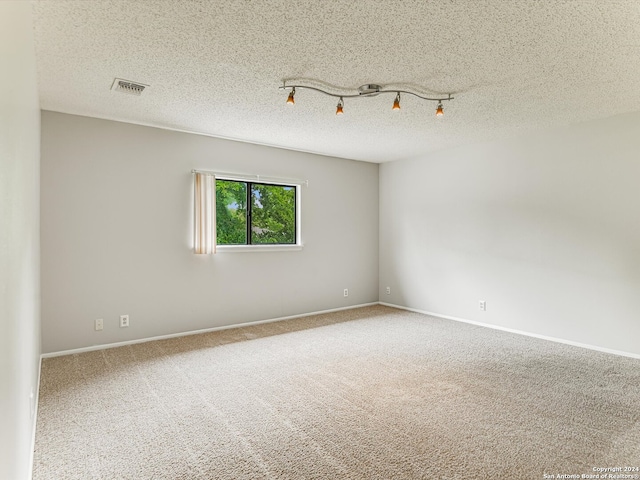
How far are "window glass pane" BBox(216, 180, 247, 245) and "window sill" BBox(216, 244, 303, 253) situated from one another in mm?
117

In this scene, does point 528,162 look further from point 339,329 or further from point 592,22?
point 339,329

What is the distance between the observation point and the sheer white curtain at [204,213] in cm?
454

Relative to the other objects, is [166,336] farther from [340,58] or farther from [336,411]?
[340,58]

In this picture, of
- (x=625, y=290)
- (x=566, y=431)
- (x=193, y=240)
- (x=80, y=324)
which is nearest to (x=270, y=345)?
(x=193, y=240)

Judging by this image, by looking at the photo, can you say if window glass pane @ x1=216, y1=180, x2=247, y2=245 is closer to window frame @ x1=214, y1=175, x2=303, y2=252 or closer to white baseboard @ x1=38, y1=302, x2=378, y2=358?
window frame @ x1=214, y1=175, x2=303, y2=252

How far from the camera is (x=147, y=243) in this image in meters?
4.29

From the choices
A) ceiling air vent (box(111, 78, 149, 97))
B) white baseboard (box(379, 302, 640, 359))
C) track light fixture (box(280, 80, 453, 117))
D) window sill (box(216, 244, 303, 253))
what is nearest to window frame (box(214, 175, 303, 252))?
window sill (box(216, 244, 303, 253))

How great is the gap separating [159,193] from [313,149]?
2232 millimetres

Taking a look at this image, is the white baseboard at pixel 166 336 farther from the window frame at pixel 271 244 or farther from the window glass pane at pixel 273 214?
the window glass pane at pixel 273 214

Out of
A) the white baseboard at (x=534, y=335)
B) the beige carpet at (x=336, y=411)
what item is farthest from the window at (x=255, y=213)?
the white baseboard at (x=534, y=335)

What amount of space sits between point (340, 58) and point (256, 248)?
3.02m

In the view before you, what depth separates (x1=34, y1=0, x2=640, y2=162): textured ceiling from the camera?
2.11 metres

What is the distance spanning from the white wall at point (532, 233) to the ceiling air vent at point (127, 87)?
4.09m

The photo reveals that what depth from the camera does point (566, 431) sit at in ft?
7.72
